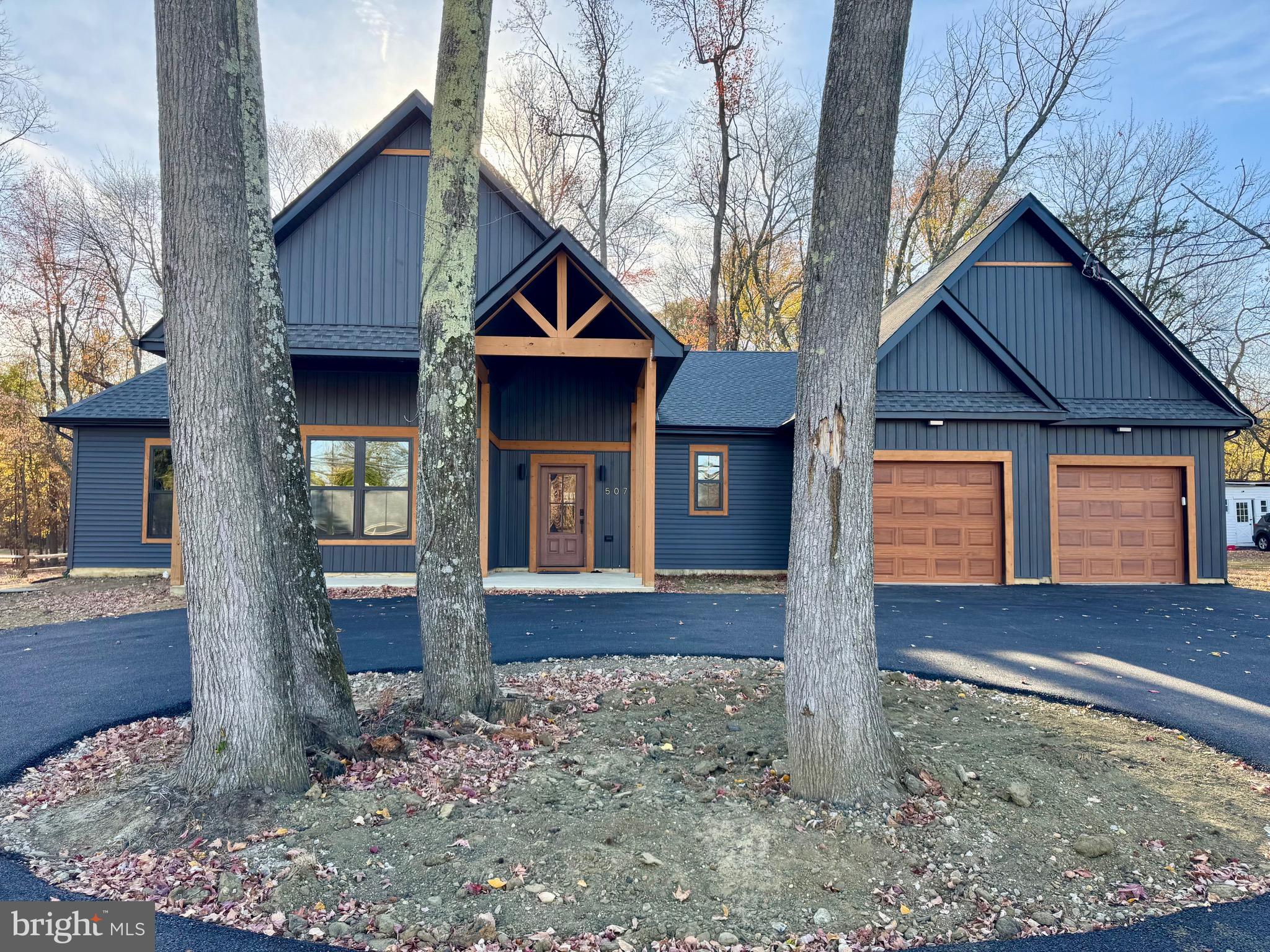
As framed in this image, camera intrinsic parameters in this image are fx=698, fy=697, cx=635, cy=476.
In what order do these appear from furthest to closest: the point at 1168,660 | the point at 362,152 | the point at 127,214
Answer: the point at 127,214, the point at 362,152, the point at 1168,660

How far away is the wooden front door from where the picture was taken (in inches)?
546

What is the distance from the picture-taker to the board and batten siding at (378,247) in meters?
11.9

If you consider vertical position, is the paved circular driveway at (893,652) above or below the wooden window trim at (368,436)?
below

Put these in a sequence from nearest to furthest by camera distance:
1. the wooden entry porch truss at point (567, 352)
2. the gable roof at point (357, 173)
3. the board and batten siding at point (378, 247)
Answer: the wooden entry porch truss at point (567, 352) → the gable roof at point (357, 173) → the board and batten siding at point (378, 247)

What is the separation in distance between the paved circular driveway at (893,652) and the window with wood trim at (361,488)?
2.61 m

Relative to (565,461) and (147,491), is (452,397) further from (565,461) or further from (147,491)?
(147,491)

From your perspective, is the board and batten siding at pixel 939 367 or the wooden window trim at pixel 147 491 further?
the wooden window trim at pixel 147 491

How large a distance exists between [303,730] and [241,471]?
1.33 meters

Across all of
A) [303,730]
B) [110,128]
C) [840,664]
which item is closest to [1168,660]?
[840,664]

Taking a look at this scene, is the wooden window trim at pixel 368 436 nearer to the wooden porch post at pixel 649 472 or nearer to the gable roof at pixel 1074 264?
the wooden porch post at pixel 649 472

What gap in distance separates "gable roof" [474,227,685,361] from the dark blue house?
708 millimetres

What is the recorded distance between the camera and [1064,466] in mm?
12492

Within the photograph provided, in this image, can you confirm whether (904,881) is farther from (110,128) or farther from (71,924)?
(110,128)

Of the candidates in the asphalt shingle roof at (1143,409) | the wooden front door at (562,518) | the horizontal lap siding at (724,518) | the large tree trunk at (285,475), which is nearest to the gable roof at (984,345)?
the asphalt shingle roof at (1143,409)
